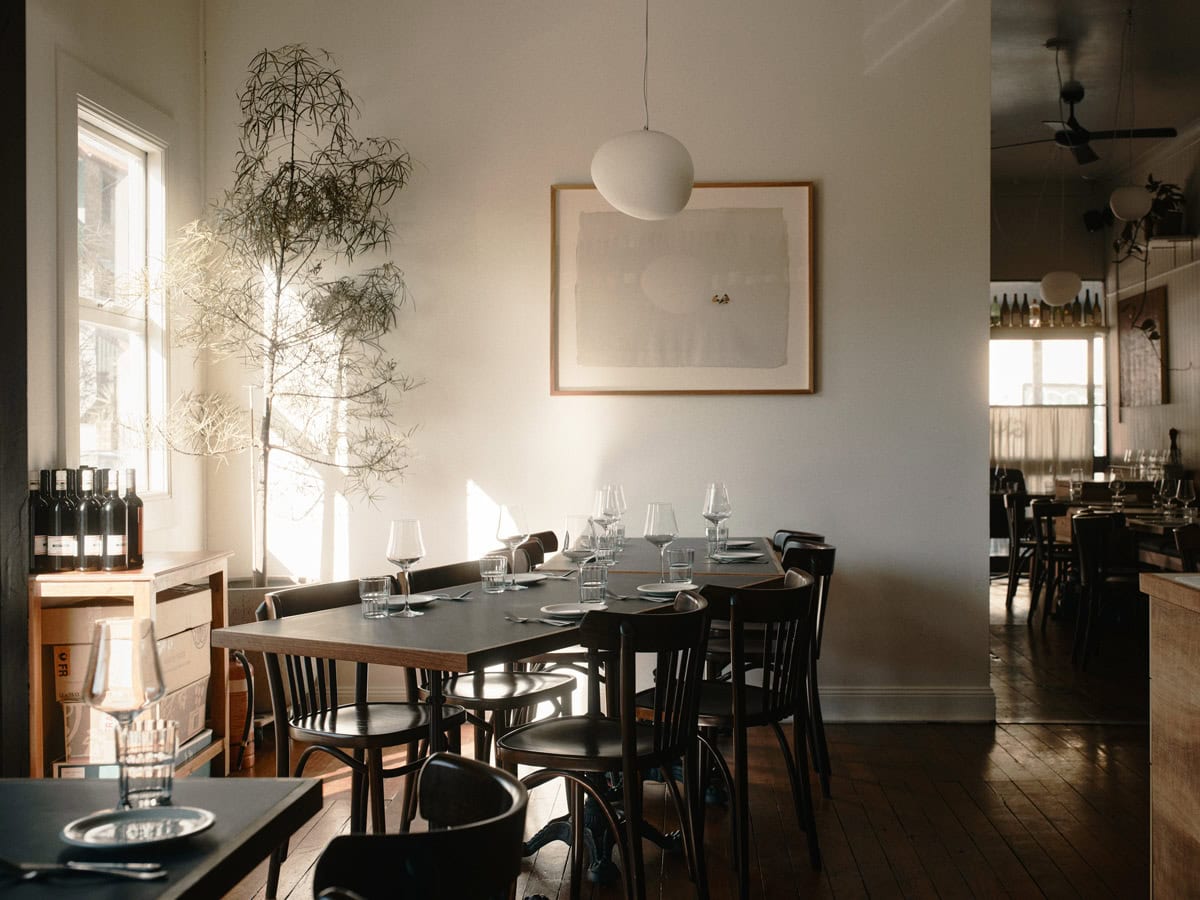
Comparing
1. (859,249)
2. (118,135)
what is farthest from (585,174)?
(118,135)

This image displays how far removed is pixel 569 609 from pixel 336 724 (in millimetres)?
774

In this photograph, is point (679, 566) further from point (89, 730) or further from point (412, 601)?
point (89, 730)

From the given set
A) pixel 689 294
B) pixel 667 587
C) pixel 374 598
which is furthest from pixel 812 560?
pixel 689 294

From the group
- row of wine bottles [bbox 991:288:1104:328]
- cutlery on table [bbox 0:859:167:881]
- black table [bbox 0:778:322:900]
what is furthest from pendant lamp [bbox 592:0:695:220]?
row of wine bottles [bbox 991:288:1104:328]

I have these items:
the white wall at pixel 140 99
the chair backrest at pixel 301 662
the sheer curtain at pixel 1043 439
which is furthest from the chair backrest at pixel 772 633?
the sheer curtain at pixel 1043 439

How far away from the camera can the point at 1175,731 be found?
2264 millimetres

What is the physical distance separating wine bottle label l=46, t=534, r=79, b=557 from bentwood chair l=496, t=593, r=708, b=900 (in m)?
1.83

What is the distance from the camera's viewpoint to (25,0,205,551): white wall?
12.8ft

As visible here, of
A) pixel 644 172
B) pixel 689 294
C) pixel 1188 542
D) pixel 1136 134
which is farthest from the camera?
pixel 1136 134

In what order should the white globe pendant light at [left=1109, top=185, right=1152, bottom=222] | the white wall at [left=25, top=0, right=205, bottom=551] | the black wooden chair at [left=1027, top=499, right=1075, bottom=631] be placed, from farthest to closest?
the white globe pendant light at [left=1109, top=185, right=1152, bottom=222]
the black wooden chair at [left=1027, top=499, right=1075, bottom=631]
the white wall at [left=25, top=0, right=205, bottom=551]

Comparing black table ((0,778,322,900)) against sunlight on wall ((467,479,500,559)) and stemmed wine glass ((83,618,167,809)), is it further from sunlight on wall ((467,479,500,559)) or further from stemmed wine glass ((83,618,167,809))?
sunlight on wall ((467,479,500,559))

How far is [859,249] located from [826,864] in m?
3.01

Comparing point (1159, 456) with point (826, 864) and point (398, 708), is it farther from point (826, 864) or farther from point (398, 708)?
point (398, 708)

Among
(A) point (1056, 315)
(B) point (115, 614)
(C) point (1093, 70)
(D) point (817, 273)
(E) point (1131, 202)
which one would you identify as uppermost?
(C) point (1093, 70)
